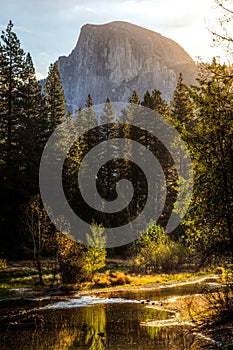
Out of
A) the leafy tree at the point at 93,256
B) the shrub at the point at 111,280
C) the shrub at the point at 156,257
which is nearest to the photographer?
the leafy tree at the point at 93,256

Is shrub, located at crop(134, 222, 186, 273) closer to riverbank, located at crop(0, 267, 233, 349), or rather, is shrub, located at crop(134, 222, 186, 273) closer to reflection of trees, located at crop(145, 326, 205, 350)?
riverbank, located at crop(0, 267, 233, 349)

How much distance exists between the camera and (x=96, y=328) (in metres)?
15.9

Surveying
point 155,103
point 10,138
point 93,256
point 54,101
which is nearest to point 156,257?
point 93,256

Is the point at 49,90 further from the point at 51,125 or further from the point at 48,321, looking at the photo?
the point at 48,321

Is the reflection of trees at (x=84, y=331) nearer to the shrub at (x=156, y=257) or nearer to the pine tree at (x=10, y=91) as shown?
the shrub at (x=156, y=257)

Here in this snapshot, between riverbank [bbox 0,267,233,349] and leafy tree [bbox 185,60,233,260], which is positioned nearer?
leafy tree [bbox 185,60,233,260]

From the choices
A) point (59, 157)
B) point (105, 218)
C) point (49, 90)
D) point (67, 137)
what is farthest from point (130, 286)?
point (49, 90)

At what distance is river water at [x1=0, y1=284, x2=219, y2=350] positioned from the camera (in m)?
13.3

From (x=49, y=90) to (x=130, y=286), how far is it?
39.6 metres

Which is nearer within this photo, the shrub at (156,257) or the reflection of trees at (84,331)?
the reflection of trees at (84,331)

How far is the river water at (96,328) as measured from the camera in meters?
13.3

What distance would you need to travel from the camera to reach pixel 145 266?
37250 millimetres

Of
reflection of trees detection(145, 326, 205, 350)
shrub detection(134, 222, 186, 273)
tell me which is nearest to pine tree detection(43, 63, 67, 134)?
shrub detection(134, 222, 186, 273)

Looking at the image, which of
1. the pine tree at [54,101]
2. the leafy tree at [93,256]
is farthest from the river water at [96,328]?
the pine tree at [54,101]
